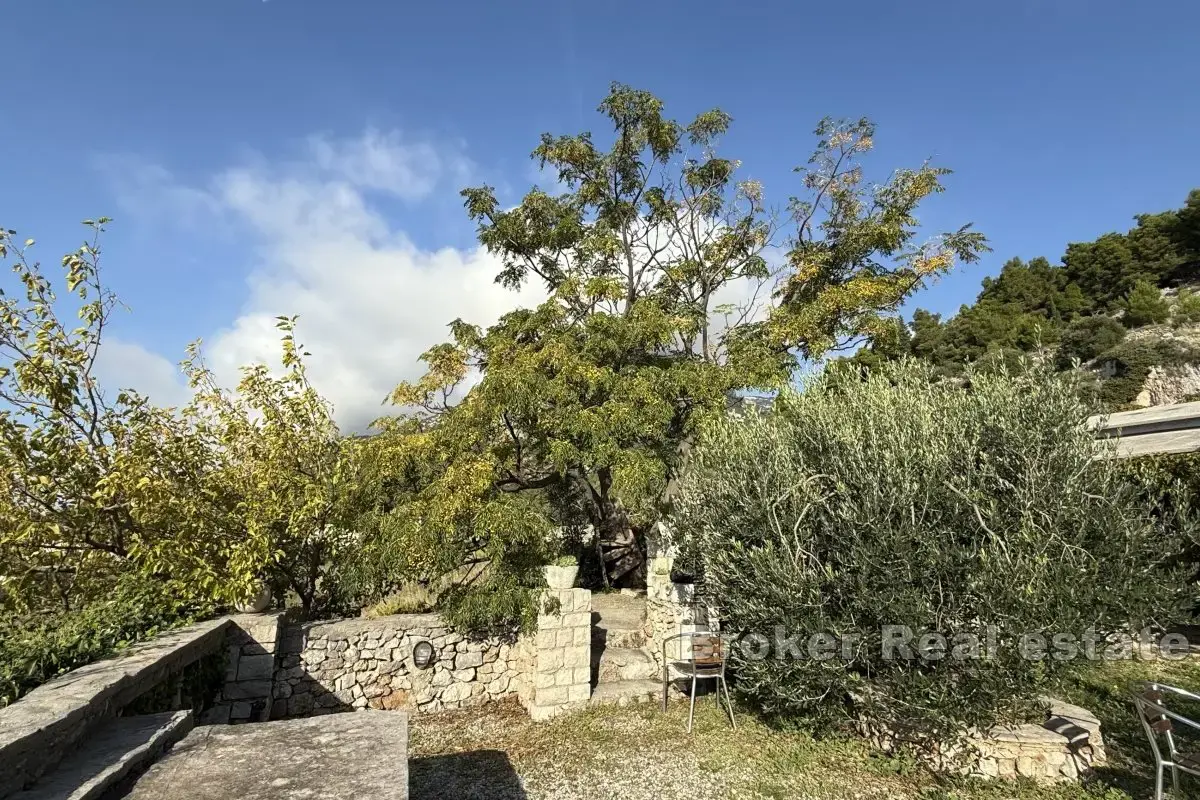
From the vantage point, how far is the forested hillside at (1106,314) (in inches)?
1155

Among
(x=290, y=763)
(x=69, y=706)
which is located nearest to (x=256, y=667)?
(x=69, y=706)

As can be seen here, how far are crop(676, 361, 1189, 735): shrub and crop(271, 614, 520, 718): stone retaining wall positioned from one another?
11.8 feet

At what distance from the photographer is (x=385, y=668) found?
7746mm

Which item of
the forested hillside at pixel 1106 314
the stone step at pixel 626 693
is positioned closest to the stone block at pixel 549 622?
the stone step at pixel 626 693

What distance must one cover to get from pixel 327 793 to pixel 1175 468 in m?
11.5

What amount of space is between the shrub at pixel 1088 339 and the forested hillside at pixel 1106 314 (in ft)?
0.19

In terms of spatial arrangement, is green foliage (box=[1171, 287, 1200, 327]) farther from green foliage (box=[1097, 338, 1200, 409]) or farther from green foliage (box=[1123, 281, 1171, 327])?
green foliage (box=[1097, 338, 1200, 409])

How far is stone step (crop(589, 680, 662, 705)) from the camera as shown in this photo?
779 cm

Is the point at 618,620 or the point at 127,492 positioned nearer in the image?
the point at 127,492

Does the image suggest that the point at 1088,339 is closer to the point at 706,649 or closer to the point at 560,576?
the point at 706,649

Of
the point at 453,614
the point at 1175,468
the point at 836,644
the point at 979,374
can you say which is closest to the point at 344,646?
the point at 453,614

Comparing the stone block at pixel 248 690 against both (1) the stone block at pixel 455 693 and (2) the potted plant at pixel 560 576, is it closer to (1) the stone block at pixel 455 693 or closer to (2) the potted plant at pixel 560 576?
(1) the stone block at pixel 455 693

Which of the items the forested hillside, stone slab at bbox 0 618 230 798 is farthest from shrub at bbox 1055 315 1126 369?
stone slab at bbox 0 618 230 798

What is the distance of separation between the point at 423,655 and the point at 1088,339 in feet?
135
